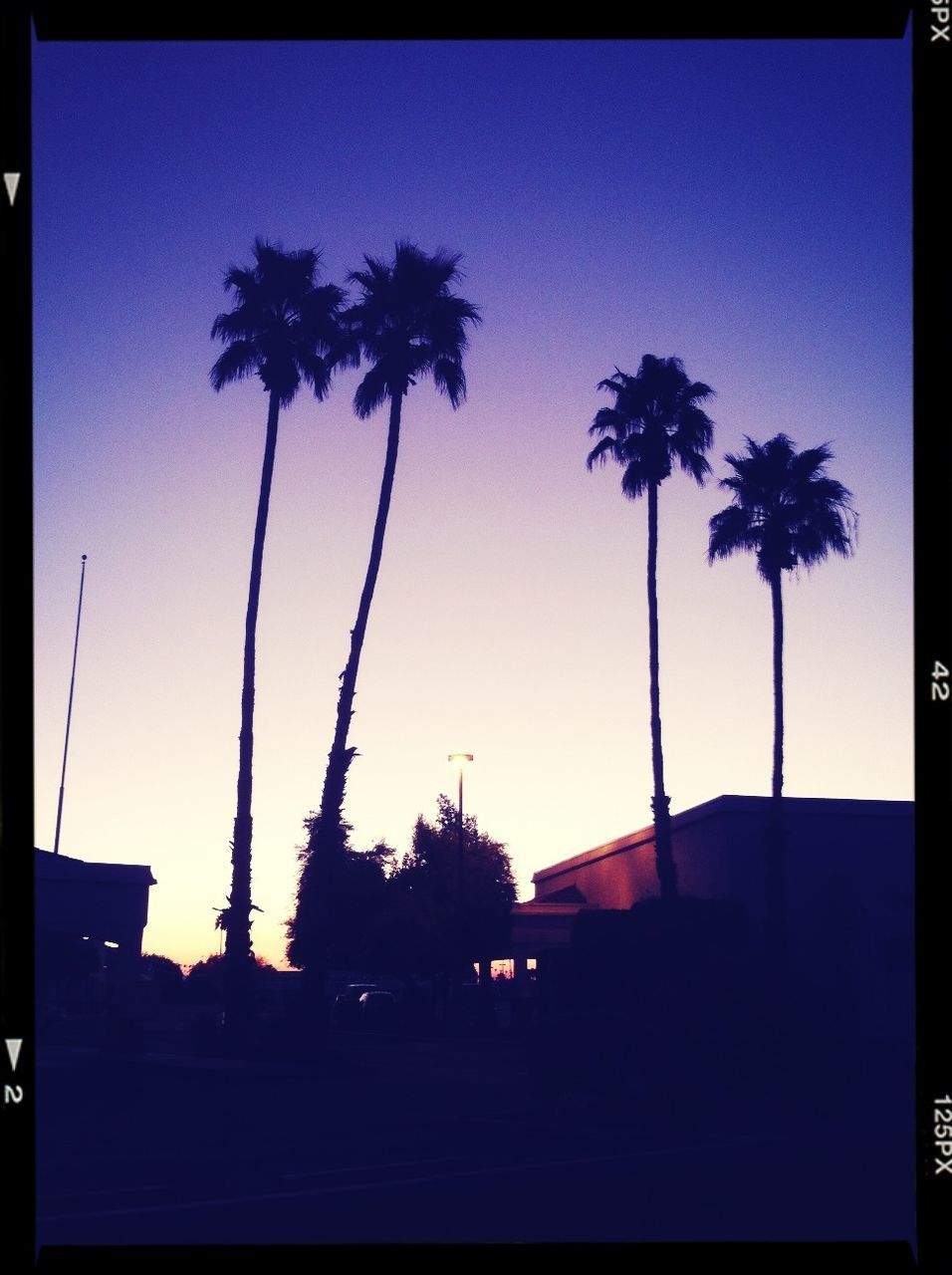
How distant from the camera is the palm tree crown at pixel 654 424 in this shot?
127 feet

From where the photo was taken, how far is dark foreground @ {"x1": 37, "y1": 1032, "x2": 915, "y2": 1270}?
1118cm

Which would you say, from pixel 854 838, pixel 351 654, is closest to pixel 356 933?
pixel 854 838

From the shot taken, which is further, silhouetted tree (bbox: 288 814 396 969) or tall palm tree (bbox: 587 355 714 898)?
silhouetted tree (bbox: 288 814 396 969)

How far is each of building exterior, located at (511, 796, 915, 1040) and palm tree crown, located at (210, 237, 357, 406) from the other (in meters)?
17.0

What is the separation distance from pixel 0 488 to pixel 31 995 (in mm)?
2189

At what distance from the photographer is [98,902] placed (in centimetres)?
4125

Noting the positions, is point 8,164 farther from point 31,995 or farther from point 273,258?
point 273,258

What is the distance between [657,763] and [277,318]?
15294 millimetres

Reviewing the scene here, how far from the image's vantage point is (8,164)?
5.95 meters

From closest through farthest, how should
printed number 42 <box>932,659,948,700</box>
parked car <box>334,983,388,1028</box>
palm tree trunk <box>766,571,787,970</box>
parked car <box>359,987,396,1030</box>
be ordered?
printed number 42 <box>932,659,948,700</box> < palm tree trunk <box>766,571,787,970</box> < parked car <box>359,987,396,1030</box> < parked car <box>334,983,388,1028</box>

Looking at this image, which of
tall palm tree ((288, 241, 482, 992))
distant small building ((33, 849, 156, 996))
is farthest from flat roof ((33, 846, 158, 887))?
tall palm tree ((288, 241, 482, 992))

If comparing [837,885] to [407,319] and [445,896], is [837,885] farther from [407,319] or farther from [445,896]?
[445,896]

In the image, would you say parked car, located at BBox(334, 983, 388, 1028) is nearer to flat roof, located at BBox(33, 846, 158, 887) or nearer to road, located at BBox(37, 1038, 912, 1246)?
flat roof, located at BBox(33, 846, 158, 887)

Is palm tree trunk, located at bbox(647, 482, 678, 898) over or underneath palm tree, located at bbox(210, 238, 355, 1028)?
underneath
